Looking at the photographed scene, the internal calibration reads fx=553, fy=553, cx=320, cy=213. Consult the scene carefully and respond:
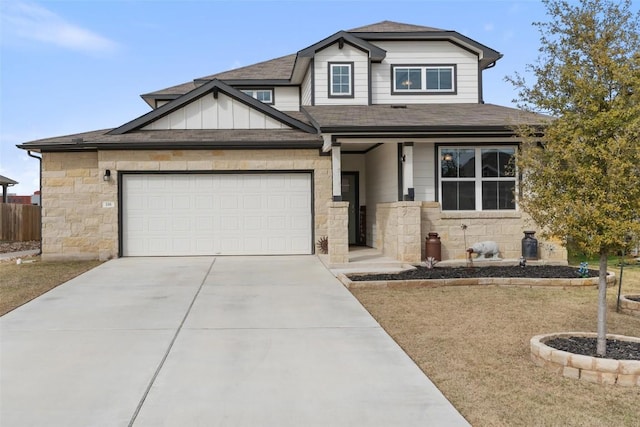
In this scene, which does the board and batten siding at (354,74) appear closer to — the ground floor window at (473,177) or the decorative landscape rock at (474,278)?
the ground floor window at (473,177)

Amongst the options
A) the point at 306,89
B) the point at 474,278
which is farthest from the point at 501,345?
the point at 306,89

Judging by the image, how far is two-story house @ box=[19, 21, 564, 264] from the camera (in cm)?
1405

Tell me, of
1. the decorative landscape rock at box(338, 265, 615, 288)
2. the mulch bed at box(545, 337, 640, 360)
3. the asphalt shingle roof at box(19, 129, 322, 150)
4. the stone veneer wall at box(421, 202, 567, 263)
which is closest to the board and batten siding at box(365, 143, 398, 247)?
the stone veneer wall at box(421, 202, 567, 263)

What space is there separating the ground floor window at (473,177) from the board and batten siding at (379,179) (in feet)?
4.05

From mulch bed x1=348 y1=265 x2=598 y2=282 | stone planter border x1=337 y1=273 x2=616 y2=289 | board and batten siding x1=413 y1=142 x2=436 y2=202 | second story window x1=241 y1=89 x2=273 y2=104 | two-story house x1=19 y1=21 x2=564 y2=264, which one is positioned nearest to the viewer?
stone planter border x1=337 y1=273 x2=616 y2=289

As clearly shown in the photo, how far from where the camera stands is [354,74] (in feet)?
59.2

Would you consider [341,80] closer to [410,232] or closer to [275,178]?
[275,178]

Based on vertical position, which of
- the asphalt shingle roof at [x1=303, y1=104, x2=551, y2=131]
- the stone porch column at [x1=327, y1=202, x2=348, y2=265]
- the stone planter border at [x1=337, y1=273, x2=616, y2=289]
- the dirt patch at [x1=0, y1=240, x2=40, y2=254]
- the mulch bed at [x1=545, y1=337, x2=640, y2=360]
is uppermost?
the asphalt shingle roof at [x1=303, y1=104, x2=551, y2=131]

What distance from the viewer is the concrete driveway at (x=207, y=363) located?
4520 millimetres

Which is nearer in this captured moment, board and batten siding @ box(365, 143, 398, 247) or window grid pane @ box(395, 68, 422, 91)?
board and batten siding @ box(365, 143, 398, 247)

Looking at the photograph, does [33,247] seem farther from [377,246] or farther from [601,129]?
[601,129]

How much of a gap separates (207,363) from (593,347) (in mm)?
4218

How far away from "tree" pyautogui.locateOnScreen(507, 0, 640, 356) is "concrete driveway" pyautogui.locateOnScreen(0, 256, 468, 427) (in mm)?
2321

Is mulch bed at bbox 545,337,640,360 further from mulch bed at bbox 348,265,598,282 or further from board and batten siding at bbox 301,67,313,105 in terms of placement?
board and batten siding at bbox 301,67,313,105
